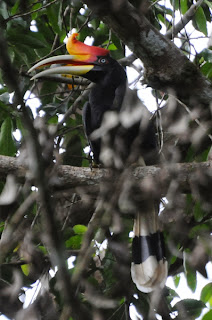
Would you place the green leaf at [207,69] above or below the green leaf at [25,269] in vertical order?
above

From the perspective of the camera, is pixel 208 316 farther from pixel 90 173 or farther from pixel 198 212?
pixel 90 173

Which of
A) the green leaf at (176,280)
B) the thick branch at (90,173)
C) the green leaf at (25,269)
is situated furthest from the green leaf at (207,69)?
the green leaf at (25,269)

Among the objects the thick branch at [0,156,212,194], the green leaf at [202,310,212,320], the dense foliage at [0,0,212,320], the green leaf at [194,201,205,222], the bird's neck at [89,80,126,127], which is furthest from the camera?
the bird's neck at [89,80,126,127]

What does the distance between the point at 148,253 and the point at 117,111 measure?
687 millimetres

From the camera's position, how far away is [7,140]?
7.66 ft

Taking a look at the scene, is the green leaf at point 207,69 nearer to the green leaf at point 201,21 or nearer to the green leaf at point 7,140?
the green leaf at point 201,21

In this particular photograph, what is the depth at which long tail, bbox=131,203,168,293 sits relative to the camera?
2.30 meters

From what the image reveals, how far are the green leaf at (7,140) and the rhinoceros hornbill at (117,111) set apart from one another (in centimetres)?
34

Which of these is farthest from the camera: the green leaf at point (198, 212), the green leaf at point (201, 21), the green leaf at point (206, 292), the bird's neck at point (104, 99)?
the bird's neck at point (104, 99)

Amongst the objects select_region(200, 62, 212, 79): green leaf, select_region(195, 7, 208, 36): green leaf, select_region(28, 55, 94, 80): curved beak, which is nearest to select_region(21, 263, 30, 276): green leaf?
select_region(28, 55, 94, 80): curved beak

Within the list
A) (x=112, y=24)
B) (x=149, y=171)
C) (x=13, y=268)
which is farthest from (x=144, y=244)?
(x=112, y=24)

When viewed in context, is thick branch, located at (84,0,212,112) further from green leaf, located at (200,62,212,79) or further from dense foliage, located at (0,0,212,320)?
green leaf, located at (200,62,212,79)

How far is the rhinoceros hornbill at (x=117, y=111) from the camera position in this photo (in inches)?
93.0

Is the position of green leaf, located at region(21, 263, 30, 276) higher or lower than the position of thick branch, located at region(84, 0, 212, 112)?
lower
